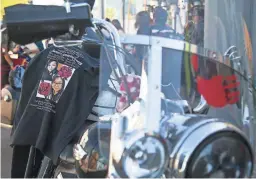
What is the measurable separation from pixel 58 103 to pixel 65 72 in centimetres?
13

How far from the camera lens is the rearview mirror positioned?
5.58 ft

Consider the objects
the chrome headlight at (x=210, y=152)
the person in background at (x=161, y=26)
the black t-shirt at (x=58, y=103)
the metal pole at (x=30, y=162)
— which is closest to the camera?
the chrome headlight at (x=210, y=152)

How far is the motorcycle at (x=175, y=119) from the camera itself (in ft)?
5.35

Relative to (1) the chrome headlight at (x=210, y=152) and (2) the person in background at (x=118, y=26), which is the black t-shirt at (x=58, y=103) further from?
(1) the chrome headlight at (x=210, y=152)

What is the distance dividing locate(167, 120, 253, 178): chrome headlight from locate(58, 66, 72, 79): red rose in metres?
0.66

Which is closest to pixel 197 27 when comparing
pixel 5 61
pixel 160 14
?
pixel 160 14

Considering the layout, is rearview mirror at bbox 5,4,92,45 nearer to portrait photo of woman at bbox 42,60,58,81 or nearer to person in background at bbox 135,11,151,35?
person in background at bbox 135,11,151,35

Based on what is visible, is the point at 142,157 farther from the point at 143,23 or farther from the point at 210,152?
the point at 143,23

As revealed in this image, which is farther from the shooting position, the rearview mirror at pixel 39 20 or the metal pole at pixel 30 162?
the metal pole at pixel 30 162

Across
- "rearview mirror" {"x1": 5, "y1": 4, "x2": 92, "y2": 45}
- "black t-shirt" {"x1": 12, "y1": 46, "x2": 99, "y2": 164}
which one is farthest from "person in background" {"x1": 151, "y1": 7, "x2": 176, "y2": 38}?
"black t-shirt" {"x1": 12, "y1": 46, "x2": 99, "y2": 164}

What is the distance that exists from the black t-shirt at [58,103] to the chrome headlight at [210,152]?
59cm

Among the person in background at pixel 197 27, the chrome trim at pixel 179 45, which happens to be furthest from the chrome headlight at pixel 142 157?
the person in background at pixel 197 27

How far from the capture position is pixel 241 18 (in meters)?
2.00

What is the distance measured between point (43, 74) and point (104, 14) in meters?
0.38
